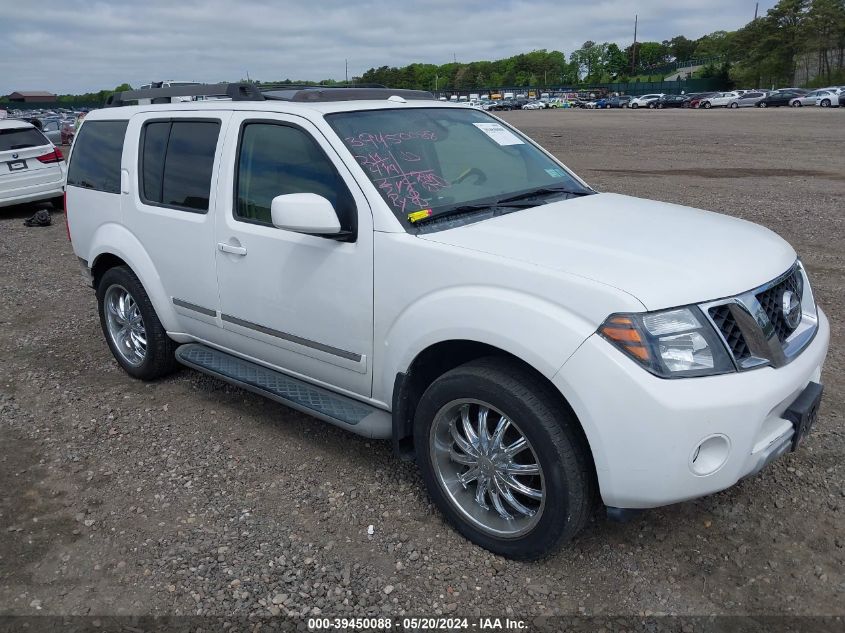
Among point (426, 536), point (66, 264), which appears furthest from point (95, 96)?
point (426, 536)

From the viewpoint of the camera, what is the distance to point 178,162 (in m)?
4.48

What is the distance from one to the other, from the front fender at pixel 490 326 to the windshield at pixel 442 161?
0.48 metres

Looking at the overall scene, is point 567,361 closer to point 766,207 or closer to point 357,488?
point 357,488

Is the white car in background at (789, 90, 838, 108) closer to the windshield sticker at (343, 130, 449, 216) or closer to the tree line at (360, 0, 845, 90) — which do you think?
the tree line at (360, 0, 845, 90)

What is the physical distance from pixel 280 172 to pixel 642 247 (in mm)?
1936

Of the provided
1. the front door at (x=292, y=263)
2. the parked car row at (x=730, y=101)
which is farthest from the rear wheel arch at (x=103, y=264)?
the parked car row at (x=730, y=101)

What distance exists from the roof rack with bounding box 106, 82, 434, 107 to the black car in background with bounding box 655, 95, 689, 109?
222 ft

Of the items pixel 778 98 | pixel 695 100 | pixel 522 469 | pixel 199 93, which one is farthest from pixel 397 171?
pixel 695 100

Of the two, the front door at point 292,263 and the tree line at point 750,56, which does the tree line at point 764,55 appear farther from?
the front door at point 292,263

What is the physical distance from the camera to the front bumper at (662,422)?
2564 mm

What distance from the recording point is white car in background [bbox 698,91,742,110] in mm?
57625

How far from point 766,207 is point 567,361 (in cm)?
981

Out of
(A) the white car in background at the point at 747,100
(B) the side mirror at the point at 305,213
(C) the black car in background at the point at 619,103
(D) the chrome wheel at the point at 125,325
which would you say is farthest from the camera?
(C) the black car in background at the point at 619,103

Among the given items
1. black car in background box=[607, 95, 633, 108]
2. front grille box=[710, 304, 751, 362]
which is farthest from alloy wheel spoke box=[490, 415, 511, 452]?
black car in background box=[607, 95, 633, 108]
